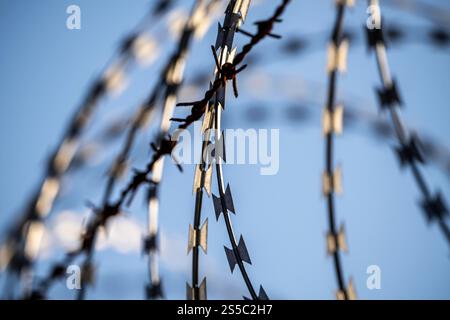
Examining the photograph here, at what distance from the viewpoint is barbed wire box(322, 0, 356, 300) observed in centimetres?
368

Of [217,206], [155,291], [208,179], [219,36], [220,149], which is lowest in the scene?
[155,291]

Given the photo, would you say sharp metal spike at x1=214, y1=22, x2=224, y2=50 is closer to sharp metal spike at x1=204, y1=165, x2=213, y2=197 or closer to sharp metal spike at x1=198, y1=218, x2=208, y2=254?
sharp metal spike at x1=204, y1=165, x2=213, y2=197

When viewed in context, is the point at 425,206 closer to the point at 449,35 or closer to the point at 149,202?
the point at 449,35

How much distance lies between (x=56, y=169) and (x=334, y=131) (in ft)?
6.75

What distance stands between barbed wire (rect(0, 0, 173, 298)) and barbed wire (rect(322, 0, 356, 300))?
141 centimetres

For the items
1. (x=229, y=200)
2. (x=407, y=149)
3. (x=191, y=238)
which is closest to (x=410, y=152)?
(x=407, y=149)

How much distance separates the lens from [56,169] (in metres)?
4.55

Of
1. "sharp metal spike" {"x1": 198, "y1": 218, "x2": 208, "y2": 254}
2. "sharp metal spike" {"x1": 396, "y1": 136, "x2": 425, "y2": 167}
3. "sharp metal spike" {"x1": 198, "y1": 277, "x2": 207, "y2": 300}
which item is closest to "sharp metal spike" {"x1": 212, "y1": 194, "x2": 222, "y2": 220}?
"sharp metal spike" {"x1": 198, "y1": 218, "x2": 208, "y2": 254}

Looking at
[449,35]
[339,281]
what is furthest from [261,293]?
[449,35]

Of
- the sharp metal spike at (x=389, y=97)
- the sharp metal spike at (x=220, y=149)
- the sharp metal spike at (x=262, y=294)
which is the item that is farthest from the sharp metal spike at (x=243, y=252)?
the sharp metal spike at (x=389, y=97)

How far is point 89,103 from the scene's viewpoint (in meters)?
4.58

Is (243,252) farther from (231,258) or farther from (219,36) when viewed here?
(219,36)
